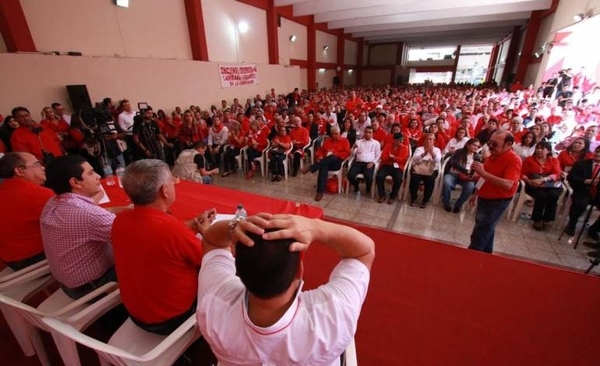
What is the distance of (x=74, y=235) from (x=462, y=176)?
13.7ft

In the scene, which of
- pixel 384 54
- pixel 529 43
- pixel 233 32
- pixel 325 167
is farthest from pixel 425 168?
pixel 384 54

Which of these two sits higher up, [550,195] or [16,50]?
[16,50]

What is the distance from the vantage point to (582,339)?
4.78 ft

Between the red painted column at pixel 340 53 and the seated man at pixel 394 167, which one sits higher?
the red painted column at pixel 340 53

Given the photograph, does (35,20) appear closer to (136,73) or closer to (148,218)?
(136,73)

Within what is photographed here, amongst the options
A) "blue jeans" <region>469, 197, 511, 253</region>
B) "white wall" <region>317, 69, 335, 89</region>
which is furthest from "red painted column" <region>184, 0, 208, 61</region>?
"white wall" <region>317, 69, 335, 89</region>

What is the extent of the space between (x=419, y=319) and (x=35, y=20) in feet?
23.1

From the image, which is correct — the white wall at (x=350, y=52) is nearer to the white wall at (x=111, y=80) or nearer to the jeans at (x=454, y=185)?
the white wall at (x=111, y=80)

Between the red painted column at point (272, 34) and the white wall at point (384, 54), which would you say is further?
the white wall at point (384, 54)

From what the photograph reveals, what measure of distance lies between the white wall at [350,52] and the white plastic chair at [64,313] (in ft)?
63.6

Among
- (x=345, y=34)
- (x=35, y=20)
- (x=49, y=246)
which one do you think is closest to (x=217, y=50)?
(x=35, y=20)

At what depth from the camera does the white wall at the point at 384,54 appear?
918 inches

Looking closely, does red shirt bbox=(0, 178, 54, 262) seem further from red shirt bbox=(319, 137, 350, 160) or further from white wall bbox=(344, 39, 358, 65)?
white wall bbox=(344, 39, 358, 65)

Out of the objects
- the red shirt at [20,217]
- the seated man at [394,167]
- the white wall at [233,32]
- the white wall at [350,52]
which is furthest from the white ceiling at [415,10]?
the red shirt at [20,217]
